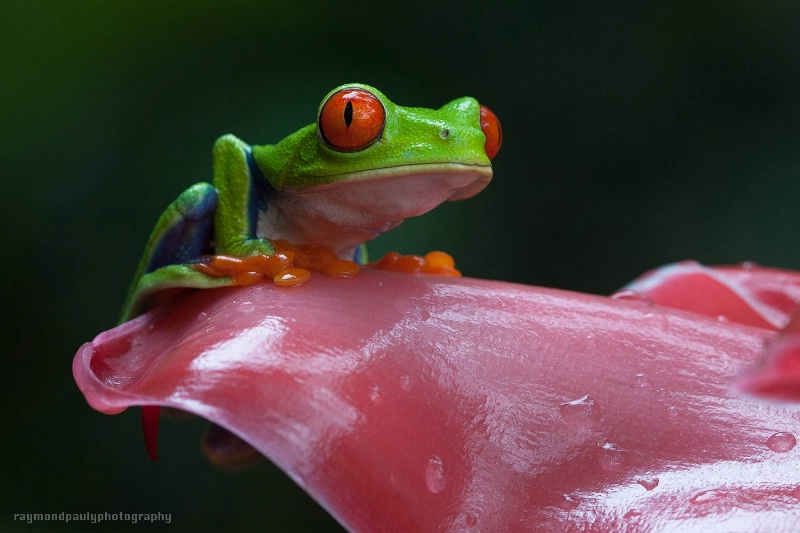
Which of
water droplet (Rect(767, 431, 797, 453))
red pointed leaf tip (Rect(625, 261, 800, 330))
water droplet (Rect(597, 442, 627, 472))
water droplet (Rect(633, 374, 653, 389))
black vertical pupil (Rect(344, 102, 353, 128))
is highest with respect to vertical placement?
black vertical pupil (Rect(344, 102, 353, 128))

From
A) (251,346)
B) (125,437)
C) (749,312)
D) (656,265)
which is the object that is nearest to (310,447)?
(251,346)

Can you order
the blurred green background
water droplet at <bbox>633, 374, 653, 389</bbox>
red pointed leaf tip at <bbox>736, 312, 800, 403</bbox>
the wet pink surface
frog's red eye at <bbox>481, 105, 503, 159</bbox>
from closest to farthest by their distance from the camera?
red pointed leaf tip at <bbox>736, 312, 800, 403</bbox>
the wet pink surface
water droplet at <bbox>633, 374, 653, 389</bbox>
frog's red eye at <bbox>481, 105, 503, 159</bbox>
the blurred green background

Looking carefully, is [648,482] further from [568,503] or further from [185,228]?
[185,228]

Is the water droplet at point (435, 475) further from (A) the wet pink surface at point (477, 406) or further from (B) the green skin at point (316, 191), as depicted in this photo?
(B) the green skin at point (316, 191)

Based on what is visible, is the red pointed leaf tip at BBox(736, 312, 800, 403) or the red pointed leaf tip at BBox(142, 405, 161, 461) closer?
the red pointed leaf tip at BBox(736, 312, 800, 403)

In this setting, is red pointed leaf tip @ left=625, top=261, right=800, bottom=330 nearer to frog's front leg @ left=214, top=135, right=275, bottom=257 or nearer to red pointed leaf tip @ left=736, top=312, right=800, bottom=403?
frog's front leg @ left=214, top=135, right=275, bottom=257

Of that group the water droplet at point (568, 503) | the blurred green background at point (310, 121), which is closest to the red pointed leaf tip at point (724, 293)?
the water droplet at point (568, 503)

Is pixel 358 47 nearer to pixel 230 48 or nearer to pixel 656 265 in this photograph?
pixel 230 48

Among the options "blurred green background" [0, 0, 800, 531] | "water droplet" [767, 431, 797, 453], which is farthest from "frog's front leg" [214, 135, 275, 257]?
"blurred green background" [0, 0, 800, 531]
